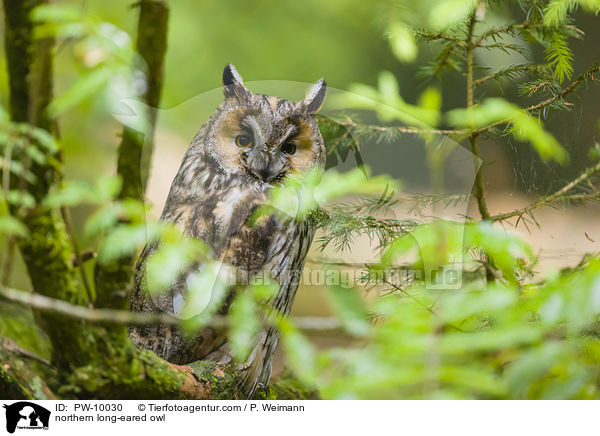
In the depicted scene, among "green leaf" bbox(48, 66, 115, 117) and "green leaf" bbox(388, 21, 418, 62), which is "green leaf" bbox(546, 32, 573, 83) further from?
"green leaf" bbox(48, 66, 115, 117)

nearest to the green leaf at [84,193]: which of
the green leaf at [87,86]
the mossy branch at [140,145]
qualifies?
the mossy branch at [140,145]

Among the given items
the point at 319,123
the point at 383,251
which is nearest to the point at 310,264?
the point at 383,251

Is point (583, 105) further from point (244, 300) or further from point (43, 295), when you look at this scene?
point (43, 295)

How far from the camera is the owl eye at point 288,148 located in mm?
978

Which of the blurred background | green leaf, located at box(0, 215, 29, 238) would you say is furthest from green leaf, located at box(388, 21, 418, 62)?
green leaf, located at box(0, 215, 29, 238)

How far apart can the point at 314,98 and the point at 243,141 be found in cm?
16

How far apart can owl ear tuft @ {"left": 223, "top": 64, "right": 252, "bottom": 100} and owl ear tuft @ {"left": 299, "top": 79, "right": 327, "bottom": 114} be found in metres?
0.11

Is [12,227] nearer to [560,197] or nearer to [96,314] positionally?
[96,314]

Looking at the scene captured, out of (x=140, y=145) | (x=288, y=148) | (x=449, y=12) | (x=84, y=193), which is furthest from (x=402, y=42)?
(x=84, y=193)

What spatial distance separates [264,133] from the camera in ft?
3.18

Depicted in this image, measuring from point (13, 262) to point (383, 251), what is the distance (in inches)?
28.8
